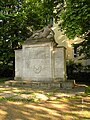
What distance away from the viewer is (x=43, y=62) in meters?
16.0

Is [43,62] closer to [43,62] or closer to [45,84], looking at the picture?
[43,62]

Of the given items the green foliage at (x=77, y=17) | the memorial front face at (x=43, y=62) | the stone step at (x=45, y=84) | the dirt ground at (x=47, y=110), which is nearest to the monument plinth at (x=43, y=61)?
the memorial front face at (x=43, y=62)

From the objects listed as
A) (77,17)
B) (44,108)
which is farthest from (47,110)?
(77,17)

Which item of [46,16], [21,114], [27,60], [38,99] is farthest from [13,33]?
[21,114]

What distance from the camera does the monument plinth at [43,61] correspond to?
15.8 meters

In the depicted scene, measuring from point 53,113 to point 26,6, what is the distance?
1663cm

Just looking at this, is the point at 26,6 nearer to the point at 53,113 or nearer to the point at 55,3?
the point at 55,3

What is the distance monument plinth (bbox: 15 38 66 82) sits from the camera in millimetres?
15750

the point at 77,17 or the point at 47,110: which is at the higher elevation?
the point at 77,17

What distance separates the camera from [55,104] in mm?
9555

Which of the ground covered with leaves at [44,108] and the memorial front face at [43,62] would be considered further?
the memorial front face at [43,62]

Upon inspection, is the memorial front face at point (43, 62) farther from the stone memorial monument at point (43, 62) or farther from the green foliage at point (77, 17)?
the green foliage at point (77, 17)

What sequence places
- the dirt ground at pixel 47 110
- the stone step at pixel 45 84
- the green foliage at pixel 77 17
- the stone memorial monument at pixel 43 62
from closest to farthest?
the dirt ground at pixel 47 110, the green foliage at pixel 77 17, the stone step at pixel 45 84, the stone memorial monument at pixel 43 62

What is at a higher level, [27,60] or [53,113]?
[27,60]
